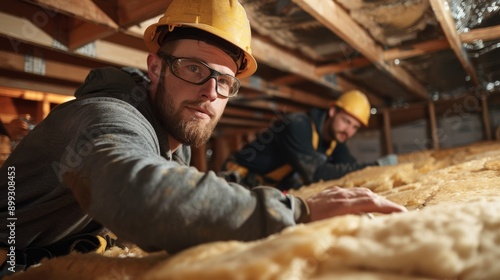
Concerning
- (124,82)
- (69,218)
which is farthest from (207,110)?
(69,218)

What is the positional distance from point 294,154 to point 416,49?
69.7 inches

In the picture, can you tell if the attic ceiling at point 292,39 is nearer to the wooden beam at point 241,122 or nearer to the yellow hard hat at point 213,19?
the yellow hard hat at point 213,19

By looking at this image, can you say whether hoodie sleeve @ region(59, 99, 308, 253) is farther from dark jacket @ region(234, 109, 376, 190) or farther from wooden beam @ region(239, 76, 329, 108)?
wooden beam @ region(239, 76, 329, 108)

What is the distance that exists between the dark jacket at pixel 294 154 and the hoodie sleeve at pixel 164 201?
110 inches

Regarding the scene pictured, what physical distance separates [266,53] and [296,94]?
77.5 inches

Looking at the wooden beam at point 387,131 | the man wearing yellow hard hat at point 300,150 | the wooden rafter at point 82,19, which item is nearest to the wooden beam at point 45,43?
the wooden rafter at point 82,19

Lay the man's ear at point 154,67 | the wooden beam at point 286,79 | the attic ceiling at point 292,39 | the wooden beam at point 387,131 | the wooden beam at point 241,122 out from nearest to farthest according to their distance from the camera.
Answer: the man's ear at point 154,67 → the attic ceiling at point 292,39 → the wooden beam at point 286,79 → the wooden beam at point 241,122 → the wooden beam at point 387,131

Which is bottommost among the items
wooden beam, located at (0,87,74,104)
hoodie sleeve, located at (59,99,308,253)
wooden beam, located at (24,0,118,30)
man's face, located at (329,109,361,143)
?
hoodie sleeve, located at (59,99,308,253)

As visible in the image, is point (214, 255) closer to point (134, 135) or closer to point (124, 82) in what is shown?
point (134, 135)

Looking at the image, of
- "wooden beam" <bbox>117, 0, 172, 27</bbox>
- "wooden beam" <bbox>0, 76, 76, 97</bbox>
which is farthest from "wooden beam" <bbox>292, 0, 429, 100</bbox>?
"wooden beam" <bbox>0, 76, 76, 97</bbox>

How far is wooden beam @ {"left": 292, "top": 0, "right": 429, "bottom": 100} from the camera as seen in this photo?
260 cm

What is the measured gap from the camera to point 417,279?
732 mm

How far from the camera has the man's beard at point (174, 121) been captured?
1617 millimetres

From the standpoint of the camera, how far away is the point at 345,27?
10.3 feet
